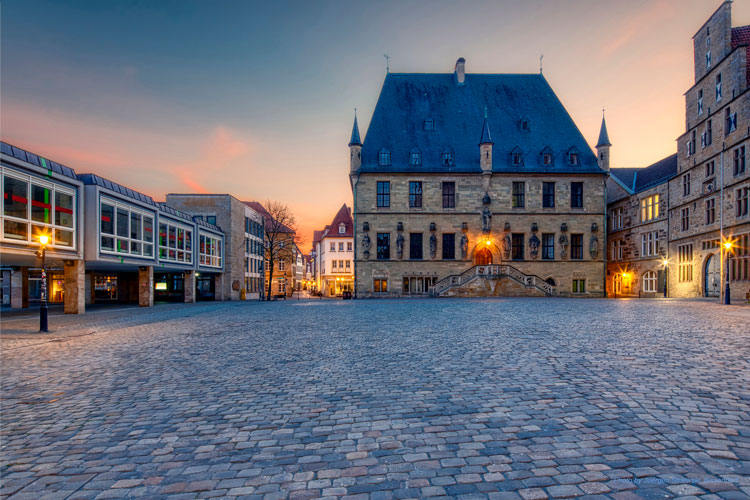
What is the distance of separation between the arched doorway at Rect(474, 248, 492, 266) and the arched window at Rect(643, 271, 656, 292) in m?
14.0

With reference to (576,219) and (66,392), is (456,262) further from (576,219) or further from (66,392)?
(66,392)

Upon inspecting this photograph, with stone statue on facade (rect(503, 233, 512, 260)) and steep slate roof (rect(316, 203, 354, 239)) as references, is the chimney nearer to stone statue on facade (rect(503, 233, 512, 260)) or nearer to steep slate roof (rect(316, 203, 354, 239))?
stone statue on facade (rect(503, 233, 512, 260))

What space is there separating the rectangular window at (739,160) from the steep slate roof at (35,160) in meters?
38.0

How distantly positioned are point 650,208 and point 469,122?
59.6 ft

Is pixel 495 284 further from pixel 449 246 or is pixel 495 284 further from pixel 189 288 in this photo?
pixel 189 288

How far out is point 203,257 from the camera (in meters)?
34.2

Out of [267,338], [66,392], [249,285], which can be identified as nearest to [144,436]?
[66,392]

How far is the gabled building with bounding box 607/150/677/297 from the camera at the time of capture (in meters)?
36.5

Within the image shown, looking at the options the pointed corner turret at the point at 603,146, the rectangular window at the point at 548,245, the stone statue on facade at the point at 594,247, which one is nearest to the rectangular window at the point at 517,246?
the rectangular window at the point at 548,245

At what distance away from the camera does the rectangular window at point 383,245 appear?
126 feet

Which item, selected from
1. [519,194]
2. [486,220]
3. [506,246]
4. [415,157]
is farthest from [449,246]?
[415,157]

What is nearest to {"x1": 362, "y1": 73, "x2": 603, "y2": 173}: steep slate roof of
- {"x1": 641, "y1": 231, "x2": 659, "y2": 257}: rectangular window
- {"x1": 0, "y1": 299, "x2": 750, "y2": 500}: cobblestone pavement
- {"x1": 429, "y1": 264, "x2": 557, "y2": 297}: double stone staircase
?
{"x1": 641, "y1": 231, "x2": 659, "y2": 257}: rectangular window

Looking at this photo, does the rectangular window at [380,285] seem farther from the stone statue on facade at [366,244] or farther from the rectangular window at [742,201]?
the rectangular window at [742,201]

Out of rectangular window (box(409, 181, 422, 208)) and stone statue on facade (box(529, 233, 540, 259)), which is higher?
rectangular window (box(409, 181, 422, 208))
